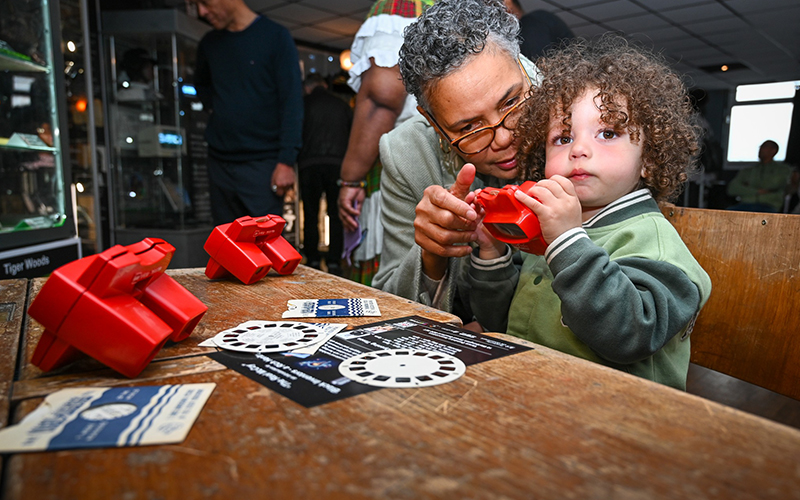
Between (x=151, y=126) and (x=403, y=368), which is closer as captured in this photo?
(x=403, y=368)

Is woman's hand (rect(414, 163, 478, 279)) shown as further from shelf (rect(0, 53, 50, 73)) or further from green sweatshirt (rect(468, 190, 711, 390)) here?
shelf (rect(0, 53, 50, 73))

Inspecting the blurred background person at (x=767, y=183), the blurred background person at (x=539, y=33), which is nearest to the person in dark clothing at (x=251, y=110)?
the blurred background person at (x=539, y=33)

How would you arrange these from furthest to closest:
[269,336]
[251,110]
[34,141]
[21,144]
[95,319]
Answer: [251,110], [34,141], [21,144], [269,336], [95,319]

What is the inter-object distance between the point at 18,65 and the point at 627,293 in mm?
2798

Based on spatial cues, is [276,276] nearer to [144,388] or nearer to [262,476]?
[144,388]

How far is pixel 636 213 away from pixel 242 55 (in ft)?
7.26

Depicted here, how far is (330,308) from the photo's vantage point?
93 cm

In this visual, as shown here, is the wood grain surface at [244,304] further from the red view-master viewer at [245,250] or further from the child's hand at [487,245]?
the child's hand at [487,245]

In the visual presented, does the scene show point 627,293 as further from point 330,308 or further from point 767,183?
point 767,183

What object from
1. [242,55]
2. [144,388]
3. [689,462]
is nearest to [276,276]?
[144,388]

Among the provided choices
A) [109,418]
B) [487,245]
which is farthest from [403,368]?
[487,245]

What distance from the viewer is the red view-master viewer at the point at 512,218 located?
2.91 feet

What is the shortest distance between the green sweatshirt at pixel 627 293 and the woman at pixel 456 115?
25cm

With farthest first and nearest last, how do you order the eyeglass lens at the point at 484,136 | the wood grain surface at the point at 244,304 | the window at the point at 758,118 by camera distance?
the window at the point at 758,118 → the eyeglass lens at the point at 484,136 → the wood grain surface at the point at 244,304
